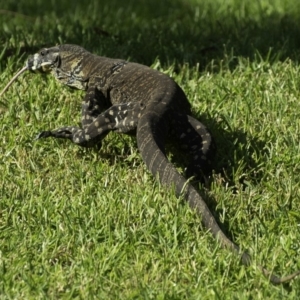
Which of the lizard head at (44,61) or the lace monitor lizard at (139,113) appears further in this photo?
the lizard head at (44,61)

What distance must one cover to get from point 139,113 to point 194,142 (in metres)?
0.48

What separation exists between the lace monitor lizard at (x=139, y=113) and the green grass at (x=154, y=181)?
0.43 ft

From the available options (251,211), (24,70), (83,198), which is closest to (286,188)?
(251,211)

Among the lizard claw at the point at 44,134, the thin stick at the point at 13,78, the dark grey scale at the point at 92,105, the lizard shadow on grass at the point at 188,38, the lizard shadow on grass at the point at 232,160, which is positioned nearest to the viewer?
the lizard shadow on grass at the point at 232,160

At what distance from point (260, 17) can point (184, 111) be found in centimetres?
353

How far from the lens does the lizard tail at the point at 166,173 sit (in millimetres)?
5184

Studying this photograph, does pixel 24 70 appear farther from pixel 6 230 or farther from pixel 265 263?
pixel 265 263

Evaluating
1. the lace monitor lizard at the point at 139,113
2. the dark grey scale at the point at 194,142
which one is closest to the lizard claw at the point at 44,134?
the lace monitor lizard at the point at 139,113

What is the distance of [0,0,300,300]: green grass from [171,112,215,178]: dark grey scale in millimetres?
135

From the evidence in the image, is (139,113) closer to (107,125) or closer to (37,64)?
(107,125)

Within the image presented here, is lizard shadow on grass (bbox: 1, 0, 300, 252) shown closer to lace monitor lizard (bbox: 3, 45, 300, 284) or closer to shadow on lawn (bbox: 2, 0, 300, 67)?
shadow on lawn (bbox: 2, 0, 300, 67)

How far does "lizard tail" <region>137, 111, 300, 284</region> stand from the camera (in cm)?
518

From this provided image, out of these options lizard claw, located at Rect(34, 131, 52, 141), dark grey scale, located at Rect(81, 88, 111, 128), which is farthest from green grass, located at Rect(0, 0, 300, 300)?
dark grey scale, located at Rect(81, 88, 111, 128)

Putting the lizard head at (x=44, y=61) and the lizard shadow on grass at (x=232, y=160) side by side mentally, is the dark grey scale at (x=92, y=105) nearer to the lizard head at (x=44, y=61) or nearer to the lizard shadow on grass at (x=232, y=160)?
the lizard head at (x=44, y=61)
